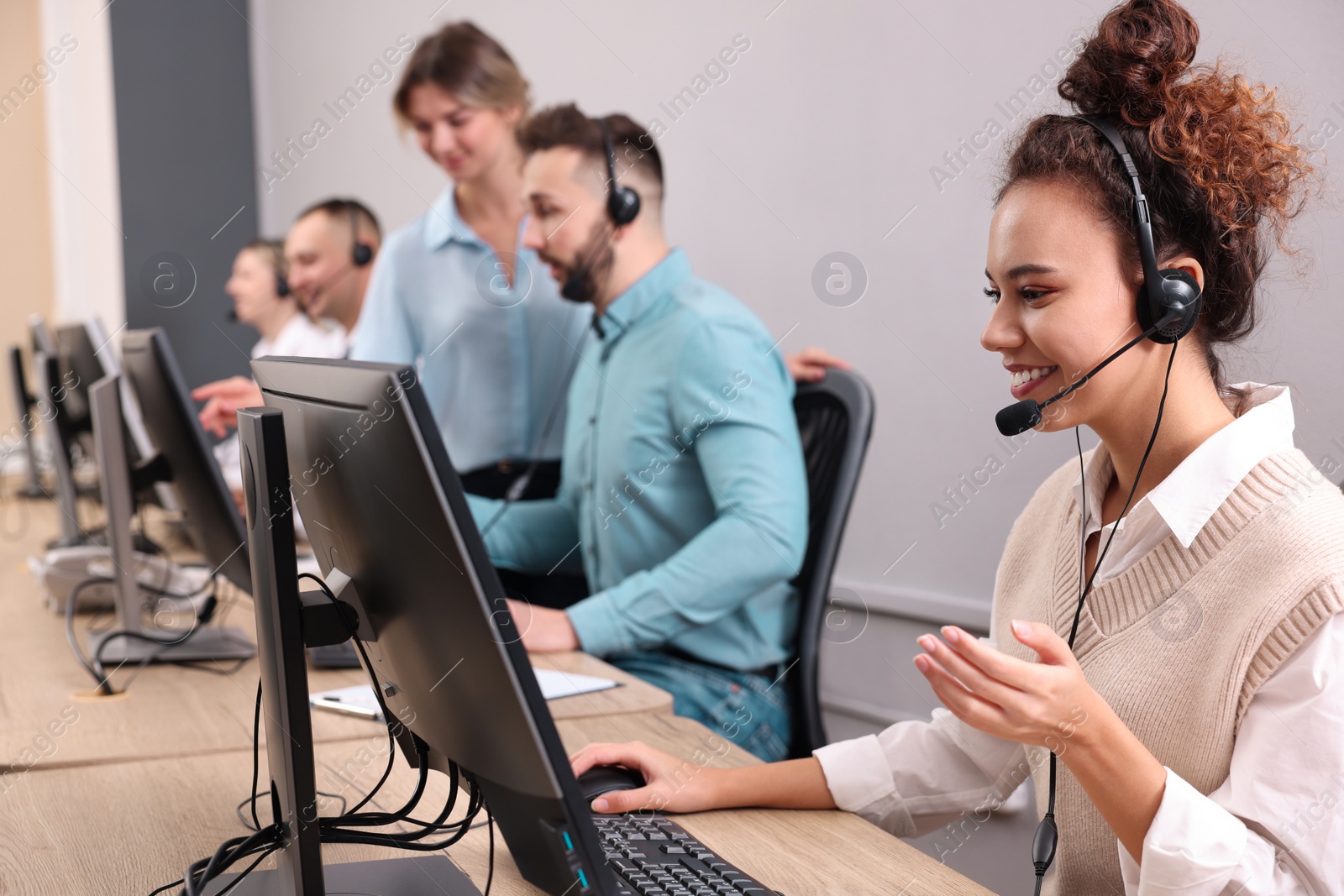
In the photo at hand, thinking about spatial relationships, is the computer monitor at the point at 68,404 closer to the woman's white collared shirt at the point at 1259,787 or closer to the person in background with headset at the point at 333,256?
the person in background with headset at the point at 333,256

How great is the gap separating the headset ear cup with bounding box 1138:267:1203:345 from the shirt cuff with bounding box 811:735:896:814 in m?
0.47

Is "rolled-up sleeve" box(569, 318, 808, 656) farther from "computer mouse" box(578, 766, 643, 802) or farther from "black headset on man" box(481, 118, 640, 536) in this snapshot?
"computer mouse" box(578, 766, 643, 802)

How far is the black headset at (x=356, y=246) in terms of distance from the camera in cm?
335

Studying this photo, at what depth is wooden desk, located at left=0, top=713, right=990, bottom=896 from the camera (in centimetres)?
87

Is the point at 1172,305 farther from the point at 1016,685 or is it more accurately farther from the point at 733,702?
the point at 733,702

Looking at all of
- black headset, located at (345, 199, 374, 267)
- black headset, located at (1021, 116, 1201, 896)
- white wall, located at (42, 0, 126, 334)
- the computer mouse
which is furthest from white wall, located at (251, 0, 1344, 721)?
white wall, located at (42, 0, 126, 334)

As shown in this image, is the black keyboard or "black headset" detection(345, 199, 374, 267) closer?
the black keyboard

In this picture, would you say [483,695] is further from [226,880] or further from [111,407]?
[111,407]

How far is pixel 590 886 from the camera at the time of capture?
60 cm

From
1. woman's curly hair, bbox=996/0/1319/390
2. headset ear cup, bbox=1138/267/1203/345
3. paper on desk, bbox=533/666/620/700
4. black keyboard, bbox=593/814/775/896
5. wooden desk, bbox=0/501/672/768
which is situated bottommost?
wooden desk, bbox=0/501/672/768

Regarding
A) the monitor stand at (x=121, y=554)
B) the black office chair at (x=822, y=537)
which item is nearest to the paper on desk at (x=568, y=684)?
the black office chair at (x=822, y=537)

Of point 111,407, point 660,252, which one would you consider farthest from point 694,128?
point 111,407

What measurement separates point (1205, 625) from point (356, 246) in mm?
2948

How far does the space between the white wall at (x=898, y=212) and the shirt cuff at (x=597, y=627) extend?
2.12 ft
